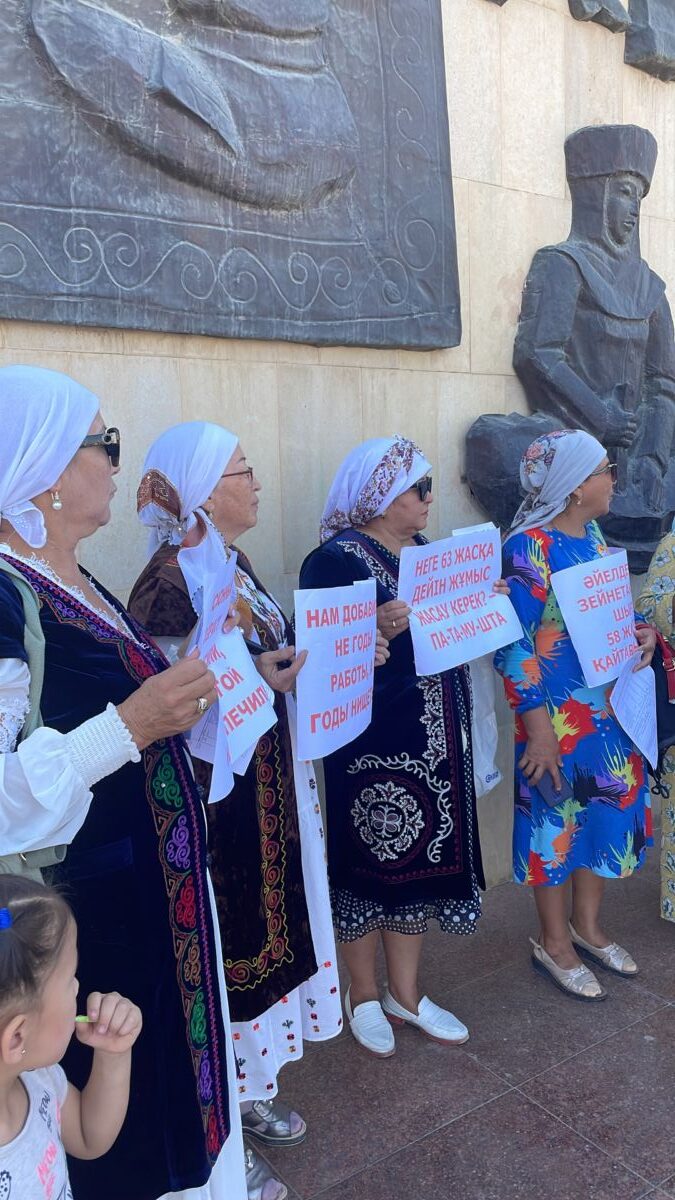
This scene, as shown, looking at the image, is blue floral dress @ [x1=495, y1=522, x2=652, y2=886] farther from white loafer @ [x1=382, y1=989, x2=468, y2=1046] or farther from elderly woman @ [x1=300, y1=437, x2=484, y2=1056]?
white loafer @ [x1=382, y1=989, x2=468, y2=1046]

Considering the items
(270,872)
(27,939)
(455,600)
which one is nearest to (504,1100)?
(270,872)

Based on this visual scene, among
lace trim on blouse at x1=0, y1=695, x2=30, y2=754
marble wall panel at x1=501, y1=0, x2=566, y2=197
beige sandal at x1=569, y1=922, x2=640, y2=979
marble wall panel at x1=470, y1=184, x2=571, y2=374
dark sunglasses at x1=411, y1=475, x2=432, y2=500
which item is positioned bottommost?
beige sandal at x1=569, y1=922, x2=640, y2=979

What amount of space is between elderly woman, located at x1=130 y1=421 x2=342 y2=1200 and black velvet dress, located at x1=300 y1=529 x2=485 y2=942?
1.11ft

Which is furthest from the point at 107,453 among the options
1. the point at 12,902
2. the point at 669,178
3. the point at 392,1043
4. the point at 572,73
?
the point at 669,178

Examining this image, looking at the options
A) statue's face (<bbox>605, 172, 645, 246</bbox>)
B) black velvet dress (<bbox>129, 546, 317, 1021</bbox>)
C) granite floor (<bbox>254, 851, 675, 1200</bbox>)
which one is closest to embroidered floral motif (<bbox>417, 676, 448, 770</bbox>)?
black velvet dress (<bbox>129, 546, 317, 1021</bbox>)

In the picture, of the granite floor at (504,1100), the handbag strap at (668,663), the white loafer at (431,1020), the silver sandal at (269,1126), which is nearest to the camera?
the granite floor at (504,1100)

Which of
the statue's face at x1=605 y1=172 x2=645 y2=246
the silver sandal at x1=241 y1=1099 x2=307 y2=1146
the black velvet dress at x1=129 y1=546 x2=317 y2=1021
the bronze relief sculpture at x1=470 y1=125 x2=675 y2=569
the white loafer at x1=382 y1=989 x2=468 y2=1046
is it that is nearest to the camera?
the black velvet dress at x1=129 y1=546 x2=317 y2=1021

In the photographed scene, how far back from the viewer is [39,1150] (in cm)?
133

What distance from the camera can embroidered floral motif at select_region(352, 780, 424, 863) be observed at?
2.71 metres

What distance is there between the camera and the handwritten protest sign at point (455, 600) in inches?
101

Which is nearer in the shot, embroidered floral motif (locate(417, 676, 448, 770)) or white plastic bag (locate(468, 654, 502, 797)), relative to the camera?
embroidered floral motif (locate(417, 676, 448, 770))

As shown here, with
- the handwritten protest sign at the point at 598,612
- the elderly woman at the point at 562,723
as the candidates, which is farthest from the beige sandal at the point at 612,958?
the handwritten protest sign at the point at 598,612

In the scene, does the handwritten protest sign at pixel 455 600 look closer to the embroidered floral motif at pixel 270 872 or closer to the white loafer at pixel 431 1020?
the embroidered floral motif at pixel 270 872

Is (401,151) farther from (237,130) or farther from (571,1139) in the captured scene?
(571,1139)
